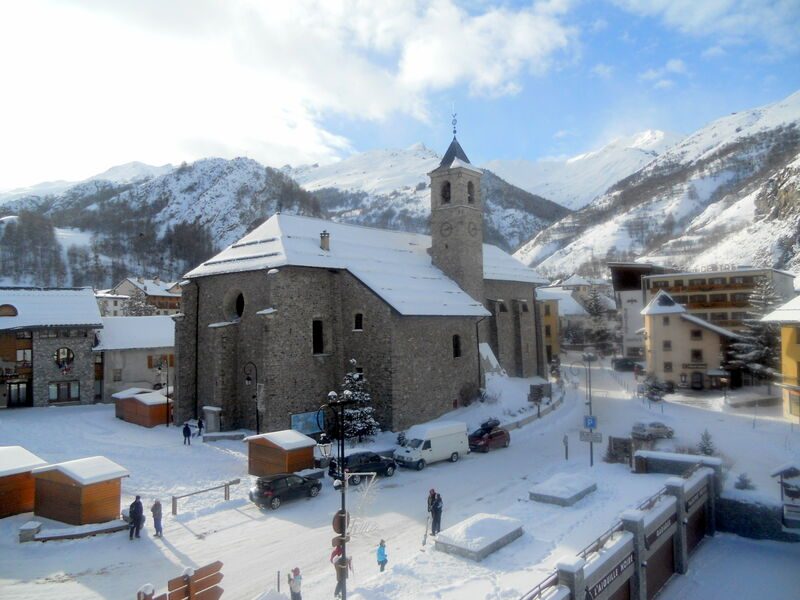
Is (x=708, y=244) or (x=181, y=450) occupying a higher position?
(x=708, y=244)

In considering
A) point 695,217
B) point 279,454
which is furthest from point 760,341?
point 695,217

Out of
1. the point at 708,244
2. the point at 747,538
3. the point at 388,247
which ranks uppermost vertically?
the point at 708,244

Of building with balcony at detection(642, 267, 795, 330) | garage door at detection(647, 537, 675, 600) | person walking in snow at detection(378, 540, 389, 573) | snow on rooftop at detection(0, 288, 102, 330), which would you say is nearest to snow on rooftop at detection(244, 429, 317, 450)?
person walking in snow at detection(378, 540, 389, 573)

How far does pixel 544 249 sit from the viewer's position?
582ft

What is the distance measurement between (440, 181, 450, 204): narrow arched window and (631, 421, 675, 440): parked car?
19146 mm

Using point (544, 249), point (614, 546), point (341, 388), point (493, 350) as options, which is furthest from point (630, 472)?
point (544, 249)

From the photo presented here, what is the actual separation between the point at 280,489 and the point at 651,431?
19.9 metres

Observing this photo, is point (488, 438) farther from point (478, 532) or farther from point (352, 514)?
point (478, 532)

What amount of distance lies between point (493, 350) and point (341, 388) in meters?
16.6

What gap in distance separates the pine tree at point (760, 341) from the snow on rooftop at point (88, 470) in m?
39.3

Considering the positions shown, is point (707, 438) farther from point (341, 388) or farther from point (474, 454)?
point (341, 388)

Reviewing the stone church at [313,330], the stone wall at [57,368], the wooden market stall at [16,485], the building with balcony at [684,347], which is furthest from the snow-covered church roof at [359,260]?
the building with balcony at [684,347]

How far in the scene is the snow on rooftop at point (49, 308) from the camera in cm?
3641

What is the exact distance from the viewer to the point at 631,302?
203ft
